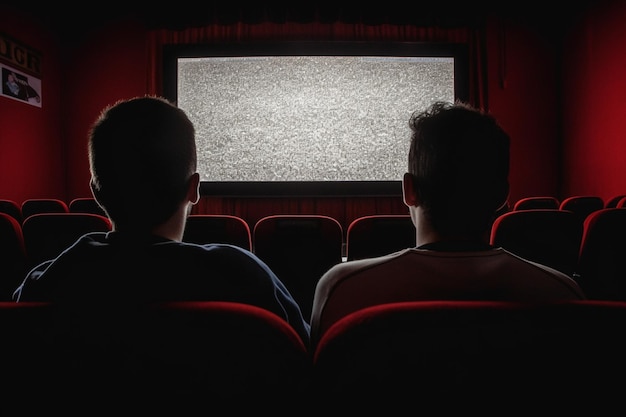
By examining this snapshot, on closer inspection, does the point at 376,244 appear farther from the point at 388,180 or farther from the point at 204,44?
the point at 204,44

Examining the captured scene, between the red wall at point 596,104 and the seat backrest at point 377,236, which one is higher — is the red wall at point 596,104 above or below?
above

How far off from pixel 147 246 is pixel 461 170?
72 cm

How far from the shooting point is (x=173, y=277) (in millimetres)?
790

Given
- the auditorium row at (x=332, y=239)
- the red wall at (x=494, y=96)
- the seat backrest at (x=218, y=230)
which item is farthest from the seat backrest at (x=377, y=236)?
the red wall at (x=494, y=96)

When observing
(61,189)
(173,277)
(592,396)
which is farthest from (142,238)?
(61,189)

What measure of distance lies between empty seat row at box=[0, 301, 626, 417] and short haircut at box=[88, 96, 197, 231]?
0.48 meters

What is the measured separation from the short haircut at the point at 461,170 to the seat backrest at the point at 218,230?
4.18ft

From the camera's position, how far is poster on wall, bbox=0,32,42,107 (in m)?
5.35

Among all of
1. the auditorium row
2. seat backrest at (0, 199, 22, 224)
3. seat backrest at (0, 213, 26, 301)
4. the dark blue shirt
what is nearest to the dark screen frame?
seat backrest at (0, 199, 22, 224)

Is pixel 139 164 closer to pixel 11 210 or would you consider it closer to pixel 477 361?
pixel 477 361

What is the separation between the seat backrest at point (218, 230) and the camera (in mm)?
2131

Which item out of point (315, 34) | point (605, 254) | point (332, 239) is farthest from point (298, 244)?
point (315, 34)

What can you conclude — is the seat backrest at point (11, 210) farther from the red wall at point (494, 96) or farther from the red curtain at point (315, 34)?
the red curtain at point (315, 34)

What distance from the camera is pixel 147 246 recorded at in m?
0.82
